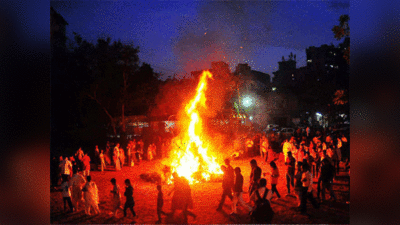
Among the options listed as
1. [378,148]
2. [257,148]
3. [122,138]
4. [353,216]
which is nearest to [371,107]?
[378,148]

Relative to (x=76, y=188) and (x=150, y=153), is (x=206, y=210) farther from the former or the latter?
(x=150, y=153)

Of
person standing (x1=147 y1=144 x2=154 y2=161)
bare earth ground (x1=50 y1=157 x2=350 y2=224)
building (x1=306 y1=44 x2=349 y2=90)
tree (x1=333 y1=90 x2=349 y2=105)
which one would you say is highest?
building (x1=306 y1=44 x2=349 y2=90)

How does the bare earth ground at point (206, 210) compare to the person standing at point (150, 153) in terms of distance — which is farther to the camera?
the person standing at point (150, 153)

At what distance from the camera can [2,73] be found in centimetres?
563

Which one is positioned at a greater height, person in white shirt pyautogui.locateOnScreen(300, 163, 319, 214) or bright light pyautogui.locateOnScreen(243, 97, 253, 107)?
bright light pyautogui.locateOnScreen(243, 97, 253, 107)

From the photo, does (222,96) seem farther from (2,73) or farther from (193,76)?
(2,73)

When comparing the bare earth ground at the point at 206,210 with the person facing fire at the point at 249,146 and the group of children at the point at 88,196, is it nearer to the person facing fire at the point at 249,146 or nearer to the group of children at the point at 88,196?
the group of children at the point at 88,196

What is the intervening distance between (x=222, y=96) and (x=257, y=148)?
485 cm

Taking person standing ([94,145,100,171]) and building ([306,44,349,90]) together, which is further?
building ([306,44,349,90])

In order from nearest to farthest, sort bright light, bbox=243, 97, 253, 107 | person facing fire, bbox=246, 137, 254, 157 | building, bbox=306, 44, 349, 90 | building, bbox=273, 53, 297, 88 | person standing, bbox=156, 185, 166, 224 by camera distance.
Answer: person standing, bbox=156, 185, 166, 224 → person facing fire, bbox=246, 137, 254, 157 → building, bbox=306, 44, 349, 90 → bright light, bbox=243, 97, 253, 107 → building, bbox=273, 53, 297, 88

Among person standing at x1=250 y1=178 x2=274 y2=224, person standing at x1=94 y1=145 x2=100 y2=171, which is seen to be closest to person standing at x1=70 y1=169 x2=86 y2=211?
person standing at x1=250 y1=178 x2=274 y2=224

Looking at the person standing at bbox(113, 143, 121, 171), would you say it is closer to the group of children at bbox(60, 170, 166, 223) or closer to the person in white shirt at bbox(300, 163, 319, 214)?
the group of children at bbox(60, 170, 166, 223)

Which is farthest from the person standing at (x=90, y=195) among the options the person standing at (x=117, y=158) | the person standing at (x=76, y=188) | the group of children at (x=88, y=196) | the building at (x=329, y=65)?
the building at (x=329, y=65)

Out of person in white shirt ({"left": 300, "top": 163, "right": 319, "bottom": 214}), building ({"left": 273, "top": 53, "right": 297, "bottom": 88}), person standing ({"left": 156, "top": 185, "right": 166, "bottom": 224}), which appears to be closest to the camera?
person standing ({"left": 156, "top": 185, "right": 166, "bottom": 224})
